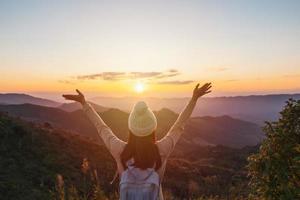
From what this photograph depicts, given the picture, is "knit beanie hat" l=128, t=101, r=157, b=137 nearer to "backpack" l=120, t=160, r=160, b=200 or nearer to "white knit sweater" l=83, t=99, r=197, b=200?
"white knit sweater" l=83, t=99, r=197, b=200

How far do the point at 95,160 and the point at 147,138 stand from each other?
26538 millimetres

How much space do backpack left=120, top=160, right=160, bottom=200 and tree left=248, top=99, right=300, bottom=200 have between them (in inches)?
139

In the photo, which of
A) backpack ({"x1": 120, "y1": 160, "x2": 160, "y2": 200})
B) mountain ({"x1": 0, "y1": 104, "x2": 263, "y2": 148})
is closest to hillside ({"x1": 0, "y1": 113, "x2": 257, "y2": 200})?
backpack ({"x1": 120, "y1": 160, "x2": 160, "y2": 200})

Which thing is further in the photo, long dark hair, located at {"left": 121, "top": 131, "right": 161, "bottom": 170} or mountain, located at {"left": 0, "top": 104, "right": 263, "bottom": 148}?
mountain, located at {"left": 0, "top": 104, "right": 263, "bottom": 148}

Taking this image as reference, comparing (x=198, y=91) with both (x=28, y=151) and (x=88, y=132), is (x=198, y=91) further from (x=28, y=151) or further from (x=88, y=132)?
(x=88, y=132)

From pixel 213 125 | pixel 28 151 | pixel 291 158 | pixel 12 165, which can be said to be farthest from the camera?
pixel 213 125

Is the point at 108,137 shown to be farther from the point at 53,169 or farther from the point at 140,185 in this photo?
the point at 53,169

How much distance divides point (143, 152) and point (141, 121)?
30 cm

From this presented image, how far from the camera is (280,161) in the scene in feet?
23.2

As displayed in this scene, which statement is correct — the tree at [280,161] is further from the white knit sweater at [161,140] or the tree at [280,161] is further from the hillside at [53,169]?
the hillside at [53,169]

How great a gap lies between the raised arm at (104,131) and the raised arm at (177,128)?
1.39 feet

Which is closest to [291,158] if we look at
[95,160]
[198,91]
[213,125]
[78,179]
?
[198,91]

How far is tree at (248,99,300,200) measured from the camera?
270 inches

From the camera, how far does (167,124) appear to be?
431 feet
